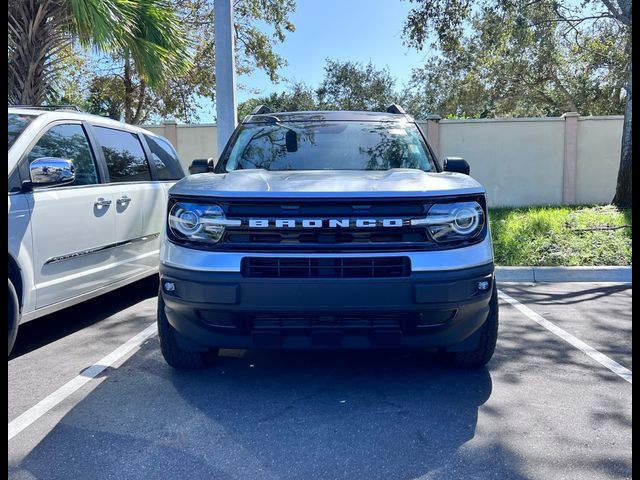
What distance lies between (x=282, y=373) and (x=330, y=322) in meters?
0.86

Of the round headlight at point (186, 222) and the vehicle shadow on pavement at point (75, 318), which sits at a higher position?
the round headlight at point (186, 222)

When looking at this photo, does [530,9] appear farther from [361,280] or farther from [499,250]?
[361,280]

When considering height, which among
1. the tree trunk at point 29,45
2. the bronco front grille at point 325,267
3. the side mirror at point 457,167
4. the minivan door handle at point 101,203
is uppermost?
the tree trunk at point 29,45

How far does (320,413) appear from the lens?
3.14m

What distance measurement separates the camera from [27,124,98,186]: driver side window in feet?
14.0

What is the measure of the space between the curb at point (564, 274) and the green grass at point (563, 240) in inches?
9.7

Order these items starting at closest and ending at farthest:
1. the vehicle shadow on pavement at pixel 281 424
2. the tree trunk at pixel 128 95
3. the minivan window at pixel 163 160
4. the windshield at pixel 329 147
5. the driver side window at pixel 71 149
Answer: the vehicle shadow on pavement at pixel 281 424, the windshield at pixel 329 147, the driver side window at pixel 71 149, the minivan window at pixel 163 160, the tree trunk at pixel 128 95

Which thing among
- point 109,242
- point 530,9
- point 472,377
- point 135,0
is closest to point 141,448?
point 472,377

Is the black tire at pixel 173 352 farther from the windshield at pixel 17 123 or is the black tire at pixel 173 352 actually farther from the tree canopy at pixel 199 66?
the tree canopy at pixel 199 66

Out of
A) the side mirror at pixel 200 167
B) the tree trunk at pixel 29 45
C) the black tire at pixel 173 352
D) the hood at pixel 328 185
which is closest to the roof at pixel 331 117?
the side mirror at pixel 200 167

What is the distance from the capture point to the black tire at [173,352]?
11.6 ft

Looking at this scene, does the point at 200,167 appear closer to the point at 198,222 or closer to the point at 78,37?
the point at 198,222

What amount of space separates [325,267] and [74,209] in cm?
240

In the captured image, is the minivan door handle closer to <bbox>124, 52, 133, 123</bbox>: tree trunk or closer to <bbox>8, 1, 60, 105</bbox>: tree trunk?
<bbox>8, 1, 60, 105</bbox>: tree trunk
